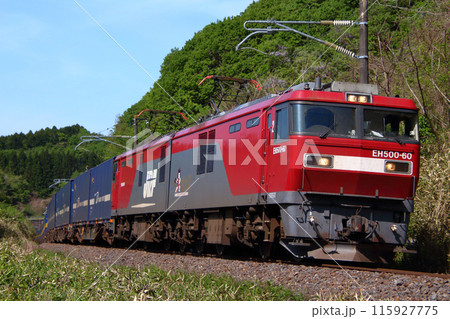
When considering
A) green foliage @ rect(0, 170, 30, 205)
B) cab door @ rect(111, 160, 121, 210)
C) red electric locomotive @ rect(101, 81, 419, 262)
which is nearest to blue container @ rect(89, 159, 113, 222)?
cab door @ rect(111, 160, 121, 210)

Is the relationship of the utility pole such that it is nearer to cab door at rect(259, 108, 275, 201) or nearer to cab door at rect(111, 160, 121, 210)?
cab door at rect(259, 108, 275, 201)

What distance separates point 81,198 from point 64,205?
6057 mm

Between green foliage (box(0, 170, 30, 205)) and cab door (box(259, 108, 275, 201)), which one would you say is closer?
cab door (box(259, 108, 275, 201))

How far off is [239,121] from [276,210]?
7.55ft

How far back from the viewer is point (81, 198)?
29953 mm

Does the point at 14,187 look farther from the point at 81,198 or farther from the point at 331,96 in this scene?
the point at 331,96

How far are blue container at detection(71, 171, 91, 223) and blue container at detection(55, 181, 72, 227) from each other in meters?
1.03

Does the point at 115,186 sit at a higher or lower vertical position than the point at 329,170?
higher

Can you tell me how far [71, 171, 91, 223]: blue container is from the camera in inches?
1125

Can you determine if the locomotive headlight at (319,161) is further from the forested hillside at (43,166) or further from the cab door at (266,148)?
the forested hillside at (43,166)

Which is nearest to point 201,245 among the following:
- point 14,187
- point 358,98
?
point 358,98

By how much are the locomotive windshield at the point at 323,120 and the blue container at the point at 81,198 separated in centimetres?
1877

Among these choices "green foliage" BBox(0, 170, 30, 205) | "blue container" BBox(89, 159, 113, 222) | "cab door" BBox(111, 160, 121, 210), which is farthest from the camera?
"green foliage" BBox(0, 170, 30, 205)

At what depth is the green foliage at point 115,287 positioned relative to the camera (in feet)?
22.9
